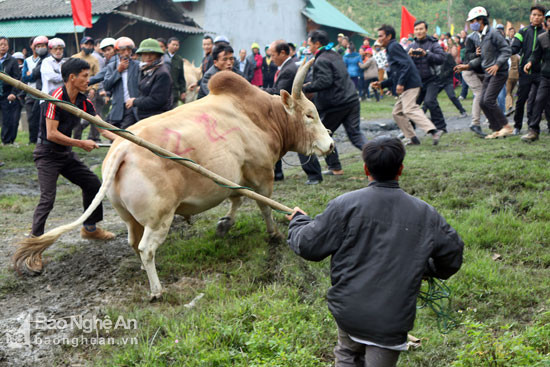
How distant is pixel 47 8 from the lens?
67.1 ft

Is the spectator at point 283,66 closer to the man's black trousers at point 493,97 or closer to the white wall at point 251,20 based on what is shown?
the man's black trousers at point 493,97

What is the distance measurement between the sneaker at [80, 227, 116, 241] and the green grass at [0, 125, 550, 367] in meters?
0.72

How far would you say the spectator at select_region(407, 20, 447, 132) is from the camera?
33.3 feet

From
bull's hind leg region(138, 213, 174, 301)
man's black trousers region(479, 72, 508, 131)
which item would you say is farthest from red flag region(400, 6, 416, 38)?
bull's hind leg region(138, 213, 174, 301)

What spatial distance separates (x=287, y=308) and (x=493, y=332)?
1428 millimetres

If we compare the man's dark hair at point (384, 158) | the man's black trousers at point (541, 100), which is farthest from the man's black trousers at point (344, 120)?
the man's dark hair at point (384, 158)

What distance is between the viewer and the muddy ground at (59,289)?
3936 millimetres

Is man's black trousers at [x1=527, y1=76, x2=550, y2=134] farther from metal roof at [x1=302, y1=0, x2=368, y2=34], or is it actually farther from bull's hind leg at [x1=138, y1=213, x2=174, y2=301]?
metal roof at [x1=302, y1=0, x2=368, y2=34]

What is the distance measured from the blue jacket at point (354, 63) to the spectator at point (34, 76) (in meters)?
10.9

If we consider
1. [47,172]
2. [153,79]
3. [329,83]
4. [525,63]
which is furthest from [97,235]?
[525,63]

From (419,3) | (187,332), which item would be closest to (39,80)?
(187,332)

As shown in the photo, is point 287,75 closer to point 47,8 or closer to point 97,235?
point 97,235

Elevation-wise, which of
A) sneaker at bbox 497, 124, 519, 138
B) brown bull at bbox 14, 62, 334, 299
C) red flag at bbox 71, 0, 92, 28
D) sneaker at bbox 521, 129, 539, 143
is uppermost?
red flag at bbox 71, 0, 92, 28

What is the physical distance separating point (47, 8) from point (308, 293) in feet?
63.1
